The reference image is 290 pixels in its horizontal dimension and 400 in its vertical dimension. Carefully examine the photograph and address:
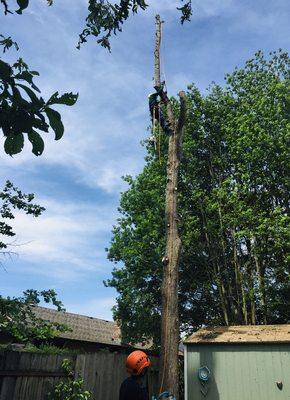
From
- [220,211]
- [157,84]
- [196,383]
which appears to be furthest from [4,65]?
[220,211]

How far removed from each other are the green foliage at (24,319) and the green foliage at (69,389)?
5.10 ft

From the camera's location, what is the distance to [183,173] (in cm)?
2080

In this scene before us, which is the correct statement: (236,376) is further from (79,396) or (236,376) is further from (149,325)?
(149,325)

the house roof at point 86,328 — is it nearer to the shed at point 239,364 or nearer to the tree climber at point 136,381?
the shed at point 239,364

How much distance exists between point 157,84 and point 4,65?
30.7 ft

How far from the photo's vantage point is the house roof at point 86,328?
75.6ft

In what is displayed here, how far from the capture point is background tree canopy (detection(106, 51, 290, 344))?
17797mm

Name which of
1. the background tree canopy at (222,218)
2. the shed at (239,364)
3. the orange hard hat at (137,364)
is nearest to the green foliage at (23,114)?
the orange hard hat at (137,364)

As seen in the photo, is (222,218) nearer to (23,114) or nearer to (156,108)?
(156,108)

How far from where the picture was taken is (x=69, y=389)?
373 inches

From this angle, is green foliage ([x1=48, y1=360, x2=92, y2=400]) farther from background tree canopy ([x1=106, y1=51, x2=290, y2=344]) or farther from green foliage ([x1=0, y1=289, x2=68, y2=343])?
background tree canopy ([x1=106, y1=51, x2=290, y2=344])

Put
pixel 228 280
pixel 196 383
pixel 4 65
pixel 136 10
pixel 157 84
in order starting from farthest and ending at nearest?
pixel 228 280
pixel 196 383
pixel 157 84
pixel 136 10
pixel 4 65

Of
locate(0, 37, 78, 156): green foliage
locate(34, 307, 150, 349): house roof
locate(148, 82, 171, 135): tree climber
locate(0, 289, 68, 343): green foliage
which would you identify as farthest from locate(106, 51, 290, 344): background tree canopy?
locate(0, 37, 78, 156): green foliage

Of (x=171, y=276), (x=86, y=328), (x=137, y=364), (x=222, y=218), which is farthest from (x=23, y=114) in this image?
(x=86, y=328)
